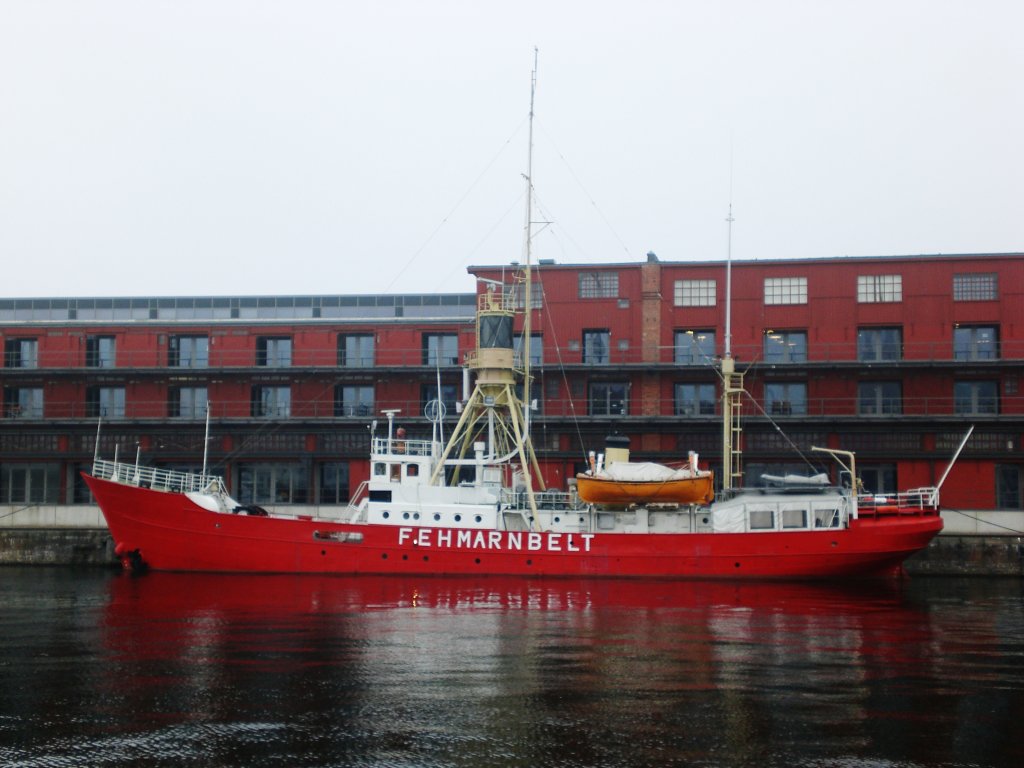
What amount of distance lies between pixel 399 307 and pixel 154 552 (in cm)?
1831

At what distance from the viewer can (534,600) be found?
3244 centimetres

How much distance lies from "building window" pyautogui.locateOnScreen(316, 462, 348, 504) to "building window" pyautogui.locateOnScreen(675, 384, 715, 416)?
53.0 feet

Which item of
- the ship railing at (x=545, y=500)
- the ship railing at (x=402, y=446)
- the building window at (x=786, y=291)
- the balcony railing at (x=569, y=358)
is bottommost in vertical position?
the ship railing at (x=545, y=500)

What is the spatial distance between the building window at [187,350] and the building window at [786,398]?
90.4 feet

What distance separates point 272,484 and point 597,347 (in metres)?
16.9

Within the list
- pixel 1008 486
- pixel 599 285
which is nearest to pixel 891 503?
pixel 1008 486

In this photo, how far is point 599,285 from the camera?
49031 millimetres

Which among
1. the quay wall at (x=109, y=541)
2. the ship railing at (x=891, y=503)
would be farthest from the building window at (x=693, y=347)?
the quay wall at (x=109, y=541)

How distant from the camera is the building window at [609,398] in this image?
48.7 meters

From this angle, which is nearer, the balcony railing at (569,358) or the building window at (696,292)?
the balcony railing at (569,358)

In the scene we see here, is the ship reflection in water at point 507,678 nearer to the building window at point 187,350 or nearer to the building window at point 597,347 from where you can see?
the building window at point 597,347

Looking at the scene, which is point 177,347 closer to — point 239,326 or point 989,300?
point 239,326

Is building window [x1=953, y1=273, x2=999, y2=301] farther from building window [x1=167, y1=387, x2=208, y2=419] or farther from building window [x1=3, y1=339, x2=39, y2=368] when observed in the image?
building window [x1=3, y1=339, x2=39, y2=368]

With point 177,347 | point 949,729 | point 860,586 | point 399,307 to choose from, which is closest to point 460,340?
point 399,307
